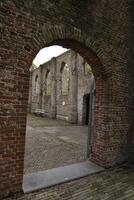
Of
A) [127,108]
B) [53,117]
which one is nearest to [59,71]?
[53,117]

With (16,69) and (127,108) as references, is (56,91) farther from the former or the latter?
(16,69)

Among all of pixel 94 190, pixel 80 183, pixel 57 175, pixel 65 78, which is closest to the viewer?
pixel 94 190

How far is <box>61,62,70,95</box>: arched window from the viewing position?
20.6 m

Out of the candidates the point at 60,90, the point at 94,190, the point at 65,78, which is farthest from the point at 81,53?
the point at 60,90

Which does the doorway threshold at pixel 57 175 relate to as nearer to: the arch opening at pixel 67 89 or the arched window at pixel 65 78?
the arch opening at pixel 67 89

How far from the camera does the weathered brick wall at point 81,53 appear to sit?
4145 mm

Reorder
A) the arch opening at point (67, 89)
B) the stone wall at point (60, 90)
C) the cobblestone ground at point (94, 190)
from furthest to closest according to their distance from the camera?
1. the stone wall at point (60, 90)
2. the arch opening at point (67, 89)
3. the cobblestone ground at point (94, 190)

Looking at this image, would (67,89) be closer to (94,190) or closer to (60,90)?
(60,90)

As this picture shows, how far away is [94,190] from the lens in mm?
4695

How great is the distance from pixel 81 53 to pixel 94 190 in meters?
3.45

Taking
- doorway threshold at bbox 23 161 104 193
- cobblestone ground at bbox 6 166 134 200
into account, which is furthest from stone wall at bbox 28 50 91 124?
cobblestone ground at bbox 6 166 134 200

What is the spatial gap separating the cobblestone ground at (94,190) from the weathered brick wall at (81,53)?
1.88ft

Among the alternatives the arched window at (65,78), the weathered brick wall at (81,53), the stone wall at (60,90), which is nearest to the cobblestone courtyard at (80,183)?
the weathered brick wall at (81,53)

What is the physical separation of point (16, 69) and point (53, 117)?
18.5m
